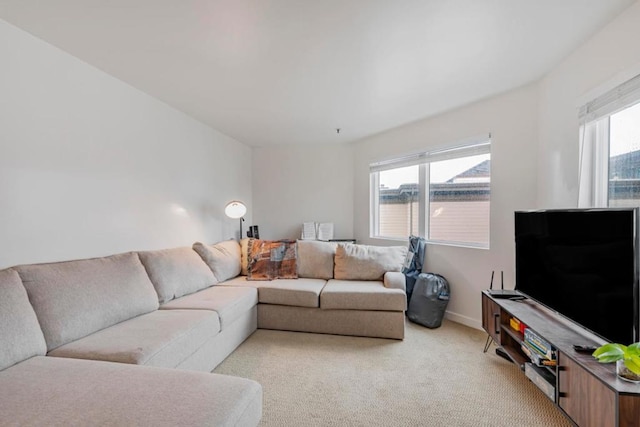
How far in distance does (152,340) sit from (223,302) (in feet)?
2.45

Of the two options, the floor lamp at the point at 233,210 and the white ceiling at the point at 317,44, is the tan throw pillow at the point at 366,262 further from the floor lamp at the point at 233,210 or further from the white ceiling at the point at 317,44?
the white ceiling at the point at 317,44

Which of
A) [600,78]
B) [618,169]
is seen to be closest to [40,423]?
[618,169]

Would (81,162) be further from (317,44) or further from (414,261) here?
(414,261)

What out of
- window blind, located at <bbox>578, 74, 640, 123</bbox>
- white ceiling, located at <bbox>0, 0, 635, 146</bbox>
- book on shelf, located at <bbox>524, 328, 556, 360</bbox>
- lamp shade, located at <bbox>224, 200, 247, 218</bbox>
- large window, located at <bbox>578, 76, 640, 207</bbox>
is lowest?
book on shelf, located at <bbox>524, 328, 556, 360</bbox>

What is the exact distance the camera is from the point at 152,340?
65.4 inches

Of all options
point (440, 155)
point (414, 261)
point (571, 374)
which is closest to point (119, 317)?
point (571, 374)

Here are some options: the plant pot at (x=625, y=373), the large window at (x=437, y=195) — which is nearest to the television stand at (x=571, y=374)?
the plant pot at (x=625, y=373)

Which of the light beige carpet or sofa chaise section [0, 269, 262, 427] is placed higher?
sofa chaise section [0, 269, 262, 427]

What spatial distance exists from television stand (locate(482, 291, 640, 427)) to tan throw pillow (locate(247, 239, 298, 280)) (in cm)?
205

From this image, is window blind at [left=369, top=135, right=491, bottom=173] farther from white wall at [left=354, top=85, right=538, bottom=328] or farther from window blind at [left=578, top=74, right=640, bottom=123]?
window blind at [left=578, top=74, right=640, bottom=123]

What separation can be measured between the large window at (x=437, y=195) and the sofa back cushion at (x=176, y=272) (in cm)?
242

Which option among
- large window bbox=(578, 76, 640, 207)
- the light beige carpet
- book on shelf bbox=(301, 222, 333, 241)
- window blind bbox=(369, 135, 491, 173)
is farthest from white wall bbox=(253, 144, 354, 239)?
large window bbox=(578, 76, 640, 207)

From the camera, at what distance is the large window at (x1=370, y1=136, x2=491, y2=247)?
3064mm

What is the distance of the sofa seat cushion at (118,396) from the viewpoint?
103 cm
